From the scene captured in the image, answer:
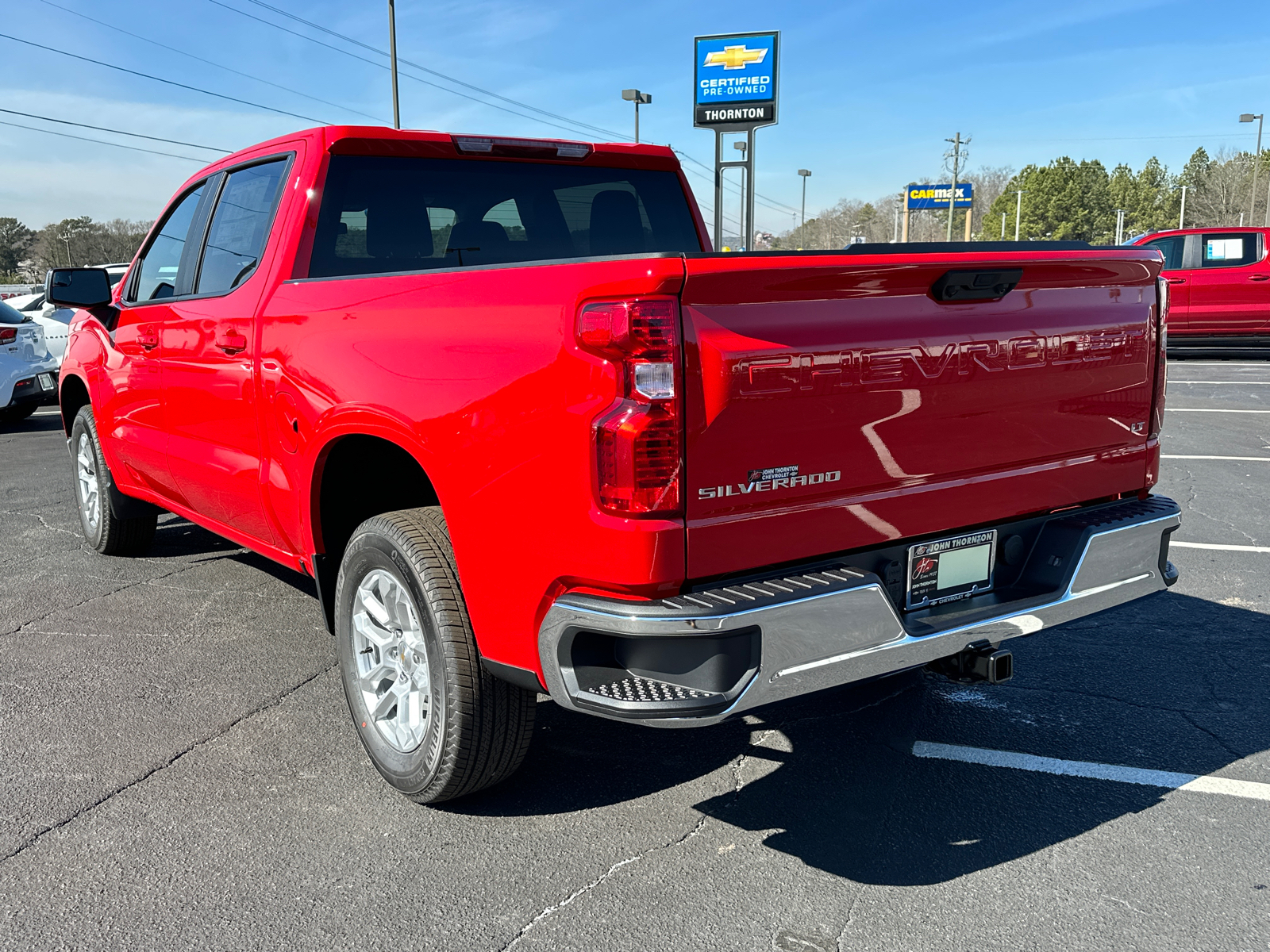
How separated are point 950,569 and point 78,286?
431 cm

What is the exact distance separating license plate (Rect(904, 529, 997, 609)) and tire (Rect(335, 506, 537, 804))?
1134mm

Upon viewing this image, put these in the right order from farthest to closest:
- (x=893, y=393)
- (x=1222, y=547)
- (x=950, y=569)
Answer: (x=1222, y=547) → (x=950, y=569) → (x=893, y=393)

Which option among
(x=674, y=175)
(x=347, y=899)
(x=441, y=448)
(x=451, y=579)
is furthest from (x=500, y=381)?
(x=674, y=175)

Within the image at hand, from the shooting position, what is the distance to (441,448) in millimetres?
2693

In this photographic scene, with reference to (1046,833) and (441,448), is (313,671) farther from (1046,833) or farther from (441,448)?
(1046,833)

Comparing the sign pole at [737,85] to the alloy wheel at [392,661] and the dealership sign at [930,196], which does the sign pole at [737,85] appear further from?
the dealership sign at [930,196]

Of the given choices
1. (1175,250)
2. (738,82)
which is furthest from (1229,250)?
(738,82)

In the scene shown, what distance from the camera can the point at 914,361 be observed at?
257cm

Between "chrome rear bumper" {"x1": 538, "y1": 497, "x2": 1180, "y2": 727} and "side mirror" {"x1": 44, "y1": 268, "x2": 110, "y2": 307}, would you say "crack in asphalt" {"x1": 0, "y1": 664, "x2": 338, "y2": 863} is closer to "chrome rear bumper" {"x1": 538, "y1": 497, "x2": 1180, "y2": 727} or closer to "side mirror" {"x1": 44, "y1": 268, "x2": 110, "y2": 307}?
"chrome rear bumper" {"x1": 538, "y1": 497, "x2": 1180, "y2": 727}

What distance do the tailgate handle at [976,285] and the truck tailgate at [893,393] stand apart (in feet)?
0.06

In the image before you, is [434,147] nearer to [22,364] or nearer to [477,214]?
[477,214]

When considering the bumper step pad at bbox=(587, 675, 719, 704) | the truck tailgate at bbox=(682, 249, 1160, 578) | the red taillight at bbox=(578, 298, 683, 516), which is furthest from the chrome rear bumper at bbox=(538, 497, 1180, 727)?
the red taillight at bbox=(578, 298, 683, 516)

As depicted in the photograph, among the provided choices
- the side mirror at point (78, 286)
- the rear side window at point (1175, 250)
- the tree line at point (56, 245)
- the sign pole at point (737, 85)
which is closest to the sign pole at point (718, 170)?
the sign pole at point (737, 85)

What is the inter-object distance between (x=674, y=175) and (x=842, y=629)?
2.89 m
